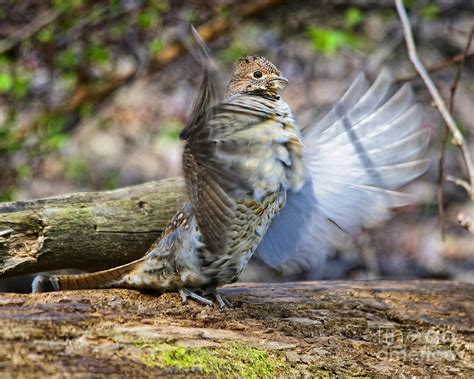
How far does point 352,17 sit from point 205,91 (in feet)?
13.3

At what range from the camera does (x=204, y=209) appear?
3.08 m

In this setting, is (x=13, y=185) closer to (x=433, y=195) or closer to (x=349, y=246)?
(x=349, y=246)


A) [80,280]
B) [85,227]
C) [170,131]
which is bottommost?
[80,280]

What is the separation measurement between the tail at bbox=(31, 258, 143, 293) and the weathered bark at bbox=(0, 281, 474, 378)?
10cm

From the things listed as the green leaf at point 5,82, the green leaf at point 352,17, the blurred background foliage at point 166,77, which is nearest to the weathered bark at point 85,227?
the green leaf at point 5,82

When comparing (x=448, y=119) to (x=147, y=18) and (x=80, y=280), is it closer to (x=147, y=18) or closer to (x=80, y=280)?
(x=80, y=280)

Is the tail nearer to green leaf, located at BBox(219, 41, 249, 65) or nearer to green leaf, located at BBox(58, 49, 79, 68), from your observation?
green leaf, located at BBox(58, 49, 79, 68)

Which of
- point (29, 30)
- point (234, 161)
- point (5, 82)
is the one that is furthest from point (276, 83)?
point (29, 30)

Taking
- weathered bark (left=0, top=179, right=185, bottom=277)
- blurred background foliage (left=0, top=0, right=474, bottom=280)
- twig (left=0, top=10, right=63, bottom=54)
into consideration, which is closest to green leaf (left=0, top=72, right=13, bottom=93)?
blurred background foliage (left=0, top=0, right=474, bottom=280)

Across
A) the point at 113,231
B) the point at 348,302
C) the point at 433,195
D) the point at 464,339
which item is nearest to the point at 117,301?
the point at 113,231

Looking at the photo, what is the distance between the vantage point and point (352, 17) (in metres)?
6.45

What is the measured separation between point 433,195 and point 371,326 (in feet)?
13.0

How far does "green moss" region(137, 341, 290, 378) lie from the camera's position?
273cm

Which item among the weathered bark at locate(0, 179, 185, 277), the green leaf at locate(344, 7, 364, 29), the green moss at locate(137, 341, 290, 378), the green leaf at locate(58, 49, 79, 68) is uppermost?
the green leaf at locate(344, 7, 364, 29)
